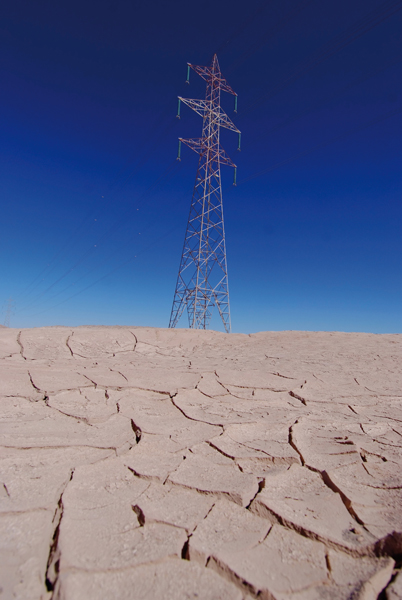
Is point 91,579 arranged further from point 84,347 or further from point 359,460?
point 84,347

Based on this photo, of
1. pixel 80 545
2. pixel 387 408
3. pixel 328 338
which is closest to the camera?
pixel 80 545

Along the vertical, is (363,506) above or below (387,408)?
below

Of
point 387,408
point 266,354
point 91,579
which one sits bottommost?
point 91,579

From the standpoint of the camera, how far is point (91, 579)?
1.15m

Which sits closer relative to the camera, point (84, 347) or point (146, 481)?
point (146, 481)

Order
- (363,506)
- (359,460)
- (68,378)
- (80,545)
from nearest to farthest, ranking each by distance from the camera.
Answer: (80,545) → (363,506) → (359,460) → (68,378)

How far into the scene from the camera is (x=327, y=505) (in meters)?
1.65

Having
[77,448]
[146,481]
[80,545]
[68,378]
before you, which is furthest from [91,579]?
[68,378]

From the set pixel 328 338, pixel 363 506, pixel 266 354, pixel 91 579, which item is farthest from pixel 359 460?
pixel 328 338

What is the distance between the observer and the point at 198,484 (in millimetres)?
1784

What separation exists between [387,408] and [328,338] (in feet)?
8.65

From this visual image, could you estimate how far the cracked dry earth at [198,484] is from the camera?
46.6 inches

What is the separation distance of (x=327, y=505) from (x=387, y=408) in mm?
2054

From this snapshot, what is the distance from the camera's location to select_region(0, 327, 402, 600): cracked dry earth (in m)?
1.18
